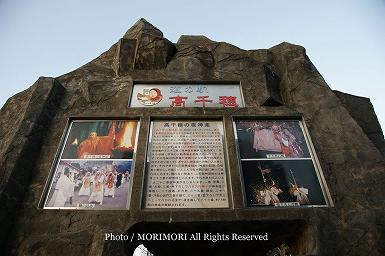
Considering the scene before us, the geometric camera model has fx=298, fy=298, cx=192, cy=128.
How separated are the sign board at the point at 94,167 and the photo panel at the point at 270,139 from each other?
255 centimetres

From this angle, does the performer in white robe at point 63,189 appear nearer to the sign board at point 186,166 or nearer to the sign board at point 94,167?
the sign board at point 94,167

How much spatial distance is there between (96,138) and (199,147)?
8.02 feet

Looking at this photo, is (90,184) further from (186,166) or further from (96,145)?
(186,166)

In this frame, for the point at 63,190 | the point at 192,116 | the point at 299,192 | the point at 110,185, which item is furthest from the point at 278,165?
the point at 63,190

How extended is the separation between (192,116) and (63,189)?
331cm

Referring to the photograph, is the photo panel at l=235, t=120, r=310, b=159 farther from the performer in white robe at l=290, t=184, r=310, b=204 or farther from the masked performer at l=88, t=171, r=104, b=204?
the masked performer at l=88, t=171, r=104, b=204

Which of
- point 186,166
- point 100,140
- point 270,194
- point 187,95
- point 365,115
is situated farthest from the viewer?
point 365,115

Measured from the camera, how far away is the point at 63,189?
6.11 m

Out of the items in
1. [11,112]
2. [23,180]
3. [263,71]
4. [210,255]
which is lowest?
[210,255]

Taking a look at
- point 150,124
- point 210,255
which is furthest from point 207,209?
point 150,124

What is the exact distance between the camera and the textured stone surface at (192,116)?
5465 millimetres

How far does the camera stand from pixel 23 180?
6152 millimetres

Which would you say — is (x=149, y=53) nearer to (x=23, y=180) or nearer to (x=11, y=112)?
(x=11, y=112)

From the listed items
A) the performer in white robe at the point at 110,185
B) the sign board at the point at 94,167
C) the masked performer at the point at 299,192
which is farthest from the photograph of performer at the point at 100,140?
the masked performer at the point at 299,192
